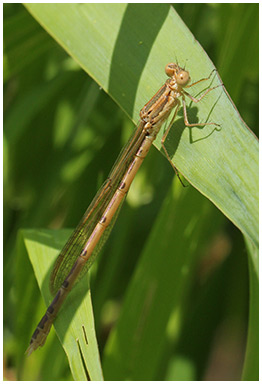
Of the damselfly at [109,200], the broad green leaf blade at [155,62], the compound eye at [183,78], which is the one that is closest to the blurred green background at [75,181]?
the damselfly at [109,200]

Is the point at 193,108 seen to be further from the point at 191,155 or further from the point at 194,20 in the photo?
the point at 194,20

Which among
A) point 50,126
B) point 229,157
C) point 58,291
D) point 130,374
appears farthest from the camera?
point 50,126

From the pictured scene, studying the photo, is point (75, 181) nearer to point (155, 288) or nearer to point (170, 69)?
point (155, 288)

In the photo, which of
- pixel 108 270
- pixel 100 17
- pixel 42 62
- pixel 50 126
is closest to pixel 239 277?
pixel 108 270

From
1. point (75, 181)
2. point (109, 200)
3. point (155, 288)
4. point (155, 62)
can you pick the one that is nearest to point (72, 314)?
point (155, 288)

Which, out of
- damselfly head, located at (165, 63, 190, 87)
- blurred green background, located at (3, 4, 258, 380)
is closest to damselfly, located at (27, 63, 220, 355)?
damselfly head, located at (165, 63, 190, 87)

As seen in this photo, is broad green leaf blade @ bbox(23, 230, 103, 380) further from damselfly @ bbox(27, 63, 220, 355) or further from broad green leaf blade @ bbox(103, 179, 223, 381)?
broad green leaf blade @ bbox(103, 179, 223, 381)

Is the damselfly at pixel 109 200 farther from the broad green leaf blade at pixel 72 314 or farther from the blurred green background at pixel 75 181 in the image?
the blurred green background at pixel 75 181
